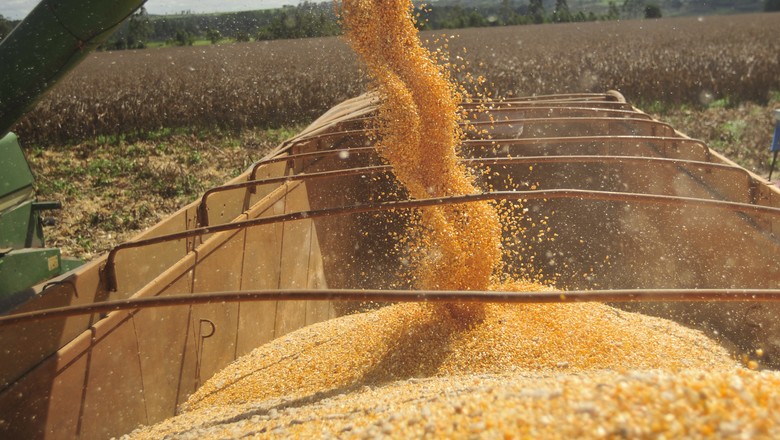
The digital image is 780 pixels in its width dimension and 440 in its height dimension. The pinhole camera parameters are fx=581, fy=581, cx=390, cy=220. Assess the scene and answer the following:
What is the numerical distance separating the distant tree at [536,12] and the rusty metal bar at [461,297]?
51.7m

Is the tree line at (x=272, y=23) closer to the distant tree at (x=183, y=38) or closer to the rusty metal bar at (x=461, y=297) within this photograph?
the distant tree at (x=183, y=38)

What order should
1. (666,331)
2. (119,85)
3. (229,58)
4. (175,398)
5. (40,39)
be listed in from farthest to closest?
(229,58)
(119,85)
(666,331)
(175,398)
(40,39)

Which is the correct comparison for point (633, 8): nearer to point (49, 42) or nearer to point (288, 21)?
point (288, 21)

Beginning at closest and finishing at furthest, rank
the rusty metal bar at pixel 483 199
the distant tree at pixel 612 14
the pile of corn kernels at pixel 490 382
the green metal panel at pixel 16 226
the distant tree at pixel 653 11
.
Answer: the pile of corn kernels at pixel 490 382 < the rusty metal bar at pixel 483 199 < the green metal panel at pixel 16 226 < the distant tree at pixel 612 14 < the distant tree at pixel 653 11

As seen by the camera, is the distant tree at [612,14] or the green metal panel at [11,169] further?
the distant tree at [612,14]

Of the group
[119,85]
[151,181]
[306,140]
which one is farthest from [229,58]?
[306,140]

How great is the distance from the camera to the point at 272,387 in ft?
8.84

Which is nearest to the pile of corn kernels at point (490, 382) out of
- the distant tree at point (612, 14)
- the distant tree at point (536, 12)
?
the distant tree at point (536, 12)

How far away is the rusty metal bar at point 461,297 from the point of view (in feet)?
5.27

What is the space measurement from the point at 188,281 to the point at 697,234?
3.03m

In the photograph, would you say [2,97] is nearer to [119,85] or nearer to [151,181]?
[151,181]

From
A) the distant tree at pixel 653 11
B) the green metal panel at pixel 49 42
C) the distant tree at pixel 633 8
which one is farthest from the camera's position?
the distant tree at pixel 633 8

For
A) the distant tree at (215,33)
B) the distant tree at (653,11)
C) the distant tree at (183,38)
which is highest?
the distant tree at (183,38)

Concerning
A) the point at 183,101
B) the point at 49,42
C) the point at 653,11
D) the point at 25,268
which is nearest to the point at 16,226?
the point at 25,268
